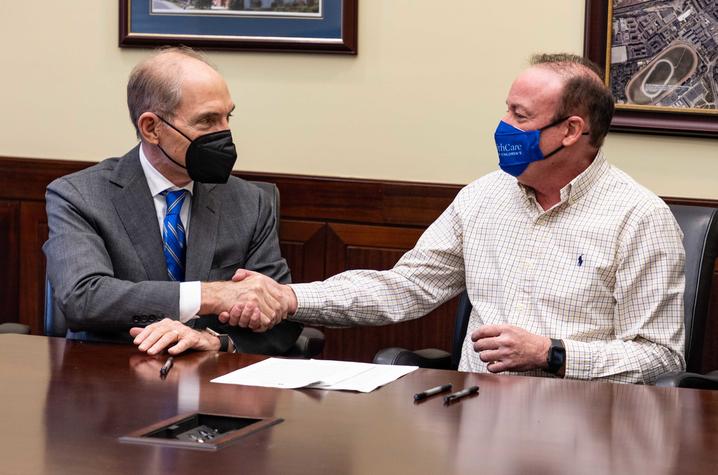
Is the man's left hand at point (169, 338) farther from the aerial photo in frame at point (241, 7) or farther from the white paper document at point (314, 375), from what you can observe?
the aerial photo in frame at point (241, 7)

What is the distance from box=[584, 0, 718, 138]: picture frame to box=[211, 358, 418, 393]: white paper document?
1641mm

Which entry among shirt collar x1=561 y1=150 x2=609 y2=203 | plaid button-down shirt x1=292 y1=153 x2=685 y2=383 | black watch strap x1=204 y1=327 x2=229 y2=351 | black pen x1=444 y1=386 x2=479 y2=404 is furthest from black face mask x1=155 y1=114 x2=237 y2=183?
black pen x1=444 y1=386 x2=479 y2=404

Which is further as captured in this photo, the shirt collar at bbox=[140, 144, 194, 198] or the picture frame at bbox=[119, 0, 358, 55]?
the picture frame at bbox=[119, 0, 358, 55]

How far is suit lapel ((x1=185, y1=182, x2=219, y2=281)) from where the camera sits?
3.04 metres

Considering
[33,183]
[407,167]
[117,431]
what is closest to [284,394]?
[117,431]

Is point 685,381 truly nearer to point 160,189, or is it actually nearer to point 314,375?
point 314,375

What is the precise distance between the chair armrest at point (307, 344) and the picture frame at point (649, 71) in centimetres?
125

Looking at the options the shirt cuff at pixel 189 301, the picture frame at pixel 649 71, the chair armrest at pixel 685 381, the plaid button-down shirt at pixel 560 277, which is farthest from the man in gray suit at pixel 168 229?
the picture frame at pixel 649 71

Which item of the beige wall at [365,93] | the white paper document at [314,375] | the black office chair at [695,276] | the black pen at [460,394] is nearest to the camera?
the black pen at [460,394]

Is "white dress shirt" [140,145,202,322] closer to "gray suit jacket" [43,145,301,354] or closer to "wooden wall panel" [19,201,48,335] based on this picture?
"gray suit jacket" [43,145,301,354]

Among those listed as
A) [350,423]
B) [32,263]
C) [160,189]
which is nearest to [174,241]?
[160,189]

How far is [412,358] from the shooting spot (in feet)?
9.26

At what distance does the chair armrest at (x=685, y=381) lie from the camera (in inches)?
102

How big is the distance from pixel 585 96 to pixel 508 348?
787 mm
